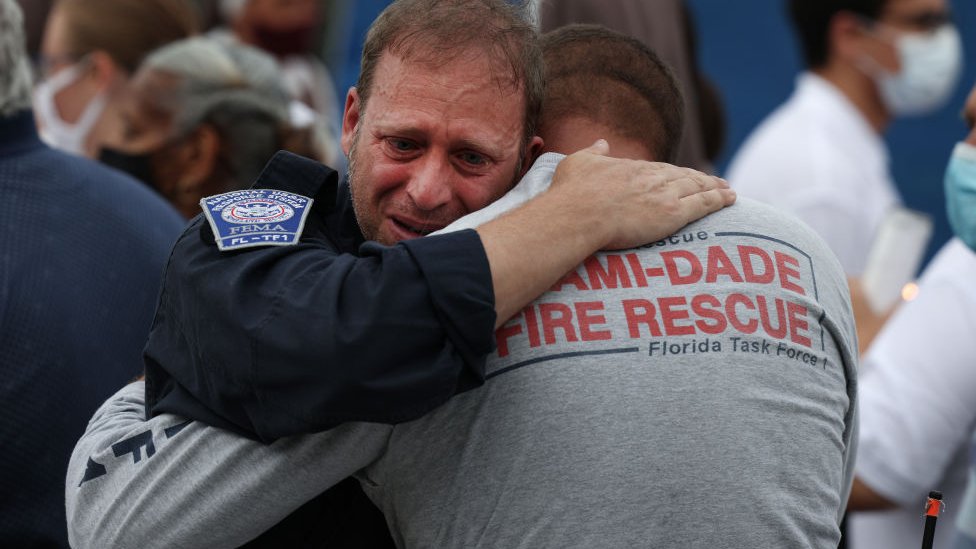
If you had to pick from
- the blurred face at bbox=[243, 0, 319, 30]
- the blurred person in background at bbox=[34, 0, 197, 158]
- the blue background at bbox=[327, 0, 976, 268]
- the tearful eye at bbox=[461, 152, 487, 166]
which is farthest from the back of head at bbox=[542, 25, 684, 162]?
the blurred face at bbox=[243, 0, 319, 30]

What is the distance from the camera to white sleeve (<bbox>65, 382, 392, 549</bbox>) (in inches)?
69.5

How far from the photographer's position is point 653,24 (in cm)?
509

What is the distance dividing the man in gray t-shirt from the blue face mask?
41.8 inches

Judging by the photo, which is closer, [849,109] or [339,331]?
[339,331]

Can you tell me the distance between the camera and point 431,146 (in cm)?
197

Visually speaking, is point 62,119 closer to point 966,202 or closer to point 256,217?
point 256,217

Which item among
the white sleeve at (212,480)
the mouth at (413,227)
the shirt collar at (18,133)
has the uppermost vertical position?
the mouth at (413,227)

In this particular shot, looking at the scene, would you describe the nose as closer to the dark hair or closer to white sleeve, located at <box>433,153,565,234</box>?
white sleeve, located at <box>433,153,565,234</box>

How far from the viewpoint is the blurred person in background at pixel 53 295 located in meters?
2.47

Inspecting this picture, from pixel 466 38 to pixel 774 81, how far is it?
453 cm

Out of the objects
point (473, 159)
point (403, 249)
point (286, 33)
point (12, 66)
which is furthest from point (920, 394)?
point (286, 33)

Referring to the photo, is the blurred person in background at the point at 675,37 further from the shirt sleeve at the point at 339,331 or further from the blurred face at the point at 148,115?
the shirt sleeve at the point at 339,331

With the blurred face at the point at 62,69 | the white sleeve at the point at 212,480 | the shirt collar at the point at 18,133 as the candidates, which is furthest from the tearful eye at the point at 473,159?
the blurred face at the point at 62,69

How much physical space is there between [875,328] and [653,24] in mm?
1974
